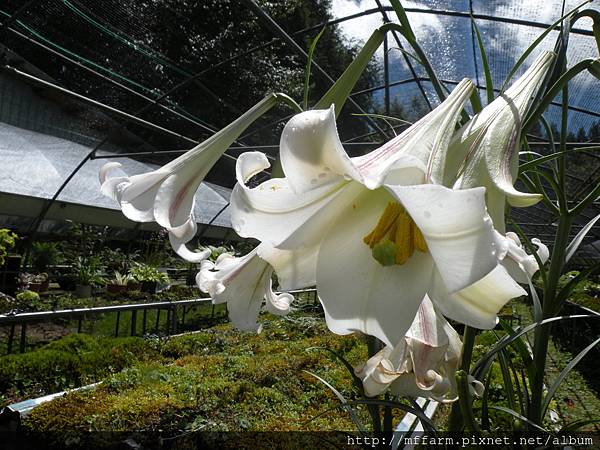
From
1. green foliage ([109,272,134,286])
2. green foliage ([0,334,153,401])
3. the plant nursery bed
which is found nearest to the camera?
the plant nursery bed

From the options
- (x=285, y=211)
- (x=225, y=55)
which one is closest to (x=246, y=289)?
(x=285, y=211)

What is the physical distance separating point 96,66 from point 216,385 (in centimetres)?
390

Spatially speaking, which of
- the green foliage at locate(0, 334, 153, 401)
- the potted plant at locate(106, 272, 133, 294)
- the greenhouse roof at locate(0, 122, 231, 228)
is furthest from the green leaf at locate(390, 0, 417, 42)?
the potted plant at locate(106, 272, 133, 294)

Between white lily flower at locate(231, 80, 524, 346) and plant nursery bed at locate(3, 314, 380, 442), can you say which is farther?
plant nursery bed at locate(3, 314, 380, 442)

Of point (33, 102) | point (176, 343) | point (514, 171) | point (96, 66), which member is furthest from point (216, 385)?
point (33, 102)

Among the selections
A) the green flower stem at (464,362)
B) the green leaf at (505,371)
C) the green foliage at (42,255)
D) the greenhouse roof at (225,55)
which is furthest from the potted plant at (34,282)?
the green flower stem at (464,362)

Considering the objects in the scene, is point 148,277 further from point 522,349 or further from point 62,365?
point 522,349

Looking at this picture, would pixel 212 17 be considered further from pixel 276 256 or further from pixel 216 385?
pixel 276 256

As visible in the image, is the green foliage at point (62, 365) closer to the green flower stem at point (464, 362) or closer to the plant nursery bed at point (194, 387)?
the plant nursery bed at point (194, 387)

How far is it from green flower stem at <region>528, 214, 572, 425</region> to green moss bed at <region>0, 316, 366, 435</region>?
1.14 meters

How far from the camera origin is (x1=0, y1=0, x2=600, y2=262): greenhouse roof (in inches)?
148

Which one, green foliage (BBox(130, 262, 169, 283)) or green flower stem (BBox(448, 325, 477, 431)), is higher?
green flower stem (BBox(448, 325, 477, 431))

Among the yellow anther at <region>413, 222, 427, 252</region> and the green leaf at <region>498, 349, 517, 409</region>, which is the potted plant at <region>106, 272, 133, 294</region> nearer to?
the green leaf at <region>498, 349, 517, 409</region>

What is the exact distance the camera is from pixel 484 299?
0.30 m
